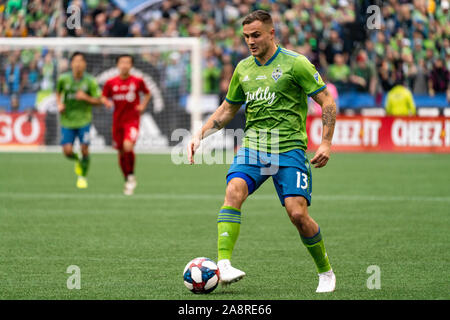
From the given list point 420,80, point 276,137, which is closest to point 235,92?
point 276,137

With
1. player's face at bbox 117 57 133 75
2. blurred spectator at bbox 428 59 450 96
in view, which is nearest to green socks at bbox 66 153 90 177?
player's face at bbox 117 57 133 75

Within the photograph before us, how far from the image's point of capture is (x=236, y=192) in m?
6.72

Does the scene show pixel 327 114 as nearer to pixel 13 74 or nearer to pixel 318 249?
pixel 318 249

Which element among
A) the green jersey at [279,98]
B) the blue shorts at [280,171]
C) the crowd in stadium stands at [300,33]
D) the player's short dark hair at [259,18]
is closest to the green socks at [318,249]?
the blue shorts at [280,171]

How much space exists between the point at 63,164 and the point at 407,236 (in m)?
12.8

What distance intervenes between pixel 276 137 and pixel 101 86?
1810 centimetres

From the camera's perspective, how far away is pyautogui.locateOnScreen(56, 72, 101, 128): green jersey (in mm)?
16141

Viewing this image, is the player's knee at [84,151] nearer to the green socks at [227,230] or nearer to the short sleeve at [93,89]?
the short sleeve at [93,89]

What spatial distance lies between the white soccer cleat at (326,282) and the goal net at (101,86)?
16.8 m

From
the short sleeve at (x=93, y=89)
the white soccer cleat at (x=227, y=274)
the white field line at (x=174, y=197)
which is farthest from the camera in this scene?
the short sleeve at (x=93, y=89)

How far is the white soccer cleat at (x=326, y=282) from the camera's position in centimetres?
670

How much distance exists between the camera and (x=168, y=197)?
1451 cm

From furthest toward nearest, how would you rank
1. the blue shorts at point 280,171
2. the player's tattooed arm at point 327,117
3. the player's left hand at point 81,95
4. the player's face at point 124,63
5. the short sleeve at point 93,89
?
1. the short sleeve at point 93,89
2. the player's left hand at point 81,95
3. the player's face at point 124,63
4. the blue shorts at point 280,171
5. the player's tattooed arm at point 327,117
